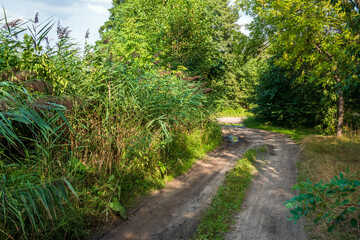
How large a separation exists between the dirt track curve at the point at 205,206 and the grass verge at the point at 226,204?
0.13 m

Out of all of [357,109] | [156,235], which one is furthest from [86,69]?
[357,109]

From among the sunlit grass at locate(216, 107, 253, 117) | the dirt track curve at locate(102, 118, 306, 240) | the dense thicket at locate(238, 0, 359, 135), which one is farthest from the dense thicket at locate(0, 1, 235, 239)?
the sunlit grass at locate(216, 107, 253, 117)

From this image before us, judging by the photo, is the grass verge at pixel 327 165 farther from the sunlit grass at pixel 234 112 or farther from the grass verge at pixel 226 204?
the sunlit grass at pixel 234 112

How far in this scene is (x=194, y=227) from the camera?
4.14 meters

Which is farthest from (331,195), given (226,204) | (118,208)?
(118,208)

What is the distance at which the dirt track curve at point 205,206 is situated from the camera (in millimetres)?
3900

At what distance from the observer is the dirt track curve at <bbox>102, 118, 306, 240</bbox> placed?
390cm

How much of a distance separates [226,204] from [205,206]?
42cm

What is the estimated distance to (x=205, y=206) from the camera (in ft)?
16.0

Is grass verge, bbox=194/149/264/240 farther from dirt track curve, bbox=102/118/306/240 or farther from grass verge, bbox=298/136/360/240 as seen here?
grass verge, bbox=298/136/360/240

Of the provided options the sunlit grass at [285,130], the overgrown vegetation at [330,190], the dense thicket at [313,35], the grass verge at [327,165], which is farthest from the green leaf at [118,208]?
the sunlit grass at [285,130]

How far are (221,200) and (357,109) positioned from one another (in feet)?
39.5

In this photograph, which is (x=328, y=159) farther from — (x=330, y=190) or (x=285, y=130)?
(x=285, y=130)

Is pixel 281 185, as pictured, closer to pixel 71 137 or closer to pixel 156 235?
pixel 156 235
